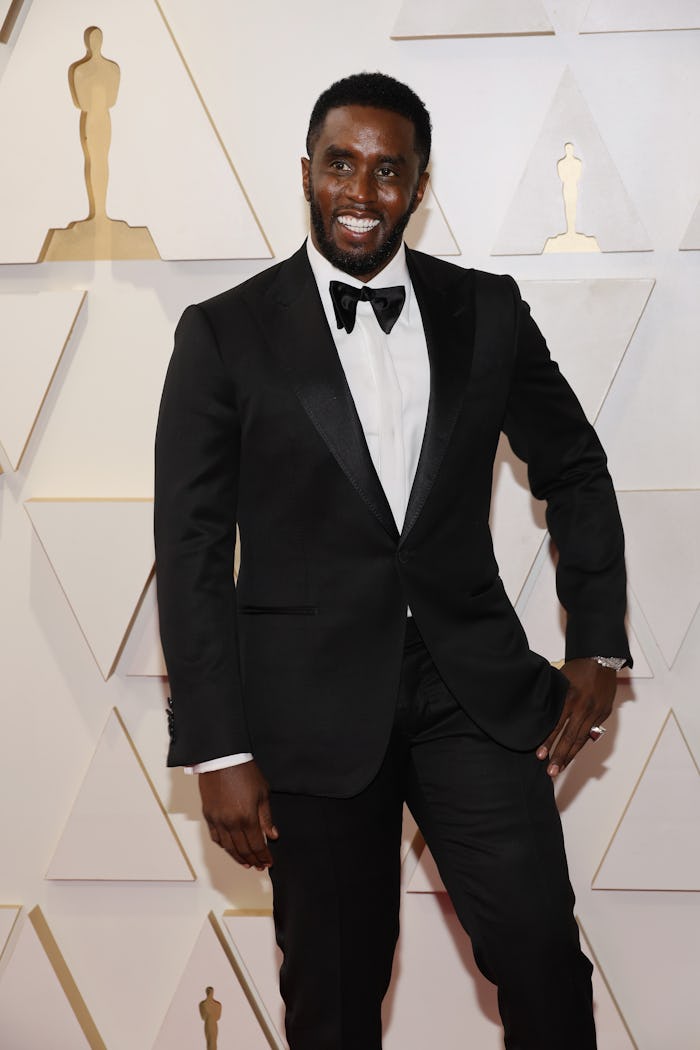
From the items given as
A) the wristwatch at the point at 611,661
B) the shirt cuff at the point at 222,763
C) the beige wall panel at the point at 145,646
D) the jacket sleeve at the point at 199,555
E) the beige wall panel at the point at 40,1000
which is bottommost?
the beige wall panel at the point at 40,1000

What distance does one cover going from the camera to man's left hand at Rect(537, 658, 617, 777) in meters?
1.78

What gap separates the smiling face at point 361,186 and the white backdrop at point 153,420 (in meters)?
0.57

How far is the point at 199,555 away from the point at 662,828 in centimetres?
128

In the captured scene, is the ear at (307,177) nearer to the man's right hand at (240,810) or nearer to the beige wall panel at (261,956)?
the man's right hand at (240,810)

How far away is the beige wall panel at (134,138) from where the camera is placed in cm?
235

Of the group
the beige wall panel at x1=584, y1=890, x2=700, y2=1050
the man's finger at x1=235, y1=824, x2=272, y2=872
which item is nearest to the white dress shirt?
the man's finger at x1=235, y1=824, x2=272, y2=872

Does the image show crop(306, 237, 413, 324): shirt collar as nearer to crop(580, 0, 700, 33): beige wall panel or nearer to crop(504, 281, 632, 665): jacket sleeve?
crop(504, 281, 632, 665): jacket sleeve

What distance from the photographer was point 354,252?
1783mm

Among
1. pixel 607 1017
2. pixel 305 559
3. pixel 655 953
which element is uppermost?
pixel 305 559

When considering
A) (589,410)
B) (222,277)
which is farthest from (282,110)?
(589,410)

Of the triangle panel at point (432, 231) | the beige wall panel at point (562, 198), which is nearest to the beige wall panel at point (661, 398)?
the beige wall panel at point (562, 198)

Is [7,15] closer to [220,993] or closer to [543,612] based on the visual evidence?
[543,612]

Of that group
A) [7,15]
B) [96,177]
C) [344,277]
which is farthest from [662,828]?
[7,15]

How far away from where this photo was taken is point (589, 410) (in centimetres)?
234
